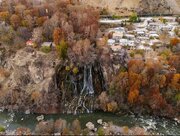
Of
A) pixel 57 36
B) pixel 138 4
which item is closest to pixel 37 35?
pixel 57 36

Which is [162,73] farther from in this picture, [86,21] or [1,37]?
[1,37]

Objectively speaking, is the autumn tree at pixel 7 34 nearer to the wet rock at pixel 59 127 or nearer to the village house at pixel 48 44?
the village house at pixel 48 44

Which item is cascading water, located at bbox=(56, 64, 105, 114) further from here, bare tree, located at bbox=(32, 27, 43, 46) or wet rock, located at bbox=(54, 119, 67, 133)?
wet rock, located at bbox=(54, 119, 67, 133)

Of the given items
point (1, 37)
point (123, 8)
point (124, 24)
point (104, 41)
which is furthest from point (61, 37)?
point (123, 8)

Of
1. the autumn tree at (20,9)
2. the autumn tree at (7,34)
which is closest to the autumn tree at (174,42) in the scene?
the autumn tree at (20,9)

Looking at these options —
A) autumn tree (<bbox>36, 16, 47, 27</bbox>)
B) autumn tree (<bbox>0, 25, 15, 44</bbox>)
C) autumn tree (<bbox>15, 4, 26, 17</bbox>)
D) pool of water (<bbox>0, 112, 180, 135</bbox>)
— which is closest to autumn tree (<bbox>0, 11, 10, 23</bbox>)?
autumn tree (<bbox>15, 4, 26, 17</bbox>)

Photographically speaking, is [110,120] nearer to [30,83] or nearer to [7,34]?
[30,83]
